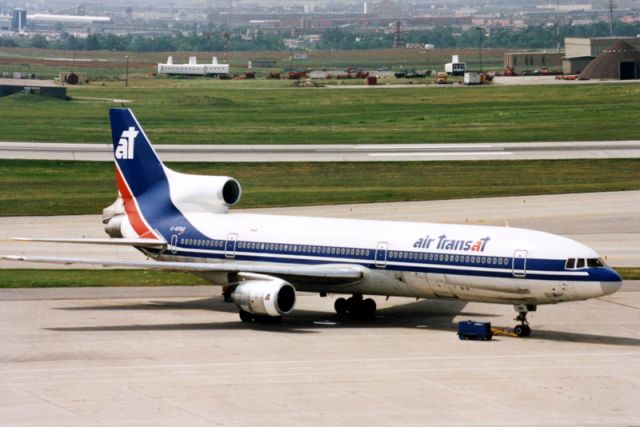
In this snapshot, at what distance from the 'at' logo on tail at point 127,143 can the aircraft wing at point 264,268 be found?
8.81 m

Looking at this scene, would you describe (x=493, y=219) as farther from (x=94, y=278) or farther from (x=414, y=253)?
(x=414, y=253)

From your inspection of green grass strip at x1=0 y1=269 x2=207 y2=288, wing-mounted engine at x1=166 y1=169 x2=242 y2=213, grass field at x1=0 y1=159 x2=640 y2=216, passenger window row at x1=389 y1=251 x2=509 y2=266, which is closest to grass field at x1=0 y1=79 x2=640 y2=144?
grass field at x1=0 y1=159 x2=640 y2=216

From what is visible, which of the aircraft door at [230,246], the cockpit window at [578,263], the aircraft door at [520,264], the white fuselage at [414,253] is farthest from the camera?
the aircraft door at [230,246]

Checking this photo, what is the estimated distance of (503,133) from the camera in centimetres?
14075

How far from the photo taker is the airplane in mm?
53156

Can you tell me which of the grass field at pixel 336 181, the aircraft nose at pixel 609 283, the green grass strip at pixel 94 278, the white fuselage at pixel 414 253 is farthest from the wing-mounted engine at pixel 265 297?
the grass field at pixel 336 181

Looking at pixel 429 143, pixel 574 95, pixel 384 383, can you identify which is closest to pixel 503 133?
pixel 429 143

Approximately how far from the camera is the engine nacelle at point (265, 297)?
55.4 metres

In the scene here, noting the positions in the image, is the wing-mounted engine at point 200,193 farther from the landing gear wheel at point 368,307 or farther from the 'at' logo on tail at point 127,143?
the landing gear wheel at point 368,307

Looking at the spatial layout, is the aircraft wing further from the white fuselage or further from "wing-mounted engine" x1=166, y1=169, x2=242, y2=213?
"wing-mounted engine" x1=166, y1=169, x2=242, y2=213

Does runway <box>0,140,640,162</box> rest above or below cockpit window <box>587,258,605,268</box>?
below

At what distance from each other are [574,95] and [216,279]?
133 metres

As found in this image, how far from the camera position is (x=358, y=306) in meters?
59.5

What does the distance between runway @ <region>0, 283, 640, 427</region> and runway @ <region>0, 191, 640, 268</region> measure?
12.8m
